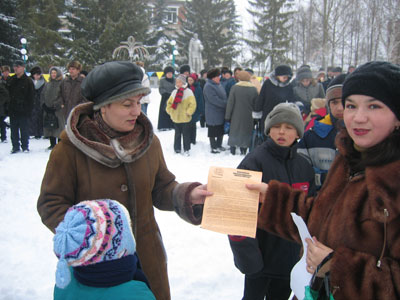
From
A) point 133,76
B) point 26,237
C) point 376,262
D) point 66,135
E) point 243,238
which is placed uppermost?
point 133,76

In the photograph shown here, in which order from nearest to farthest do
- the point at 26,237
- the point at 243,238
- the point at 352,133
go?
the point at 352,133, the point at 243,238, the point at 26,237

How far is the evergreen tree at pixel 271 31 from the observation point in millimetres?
40281

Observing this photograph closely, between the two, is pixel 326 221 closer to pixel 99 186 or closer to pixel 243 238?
pixel 243 238

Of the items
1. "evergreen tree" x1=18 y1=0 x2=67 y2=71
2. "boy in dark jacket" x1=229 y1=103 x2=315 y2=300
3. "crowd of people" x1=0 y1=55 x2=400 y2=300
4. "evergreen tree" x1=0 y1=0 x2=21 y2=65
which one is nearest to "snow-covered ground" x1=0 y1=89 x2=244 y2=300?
"boy in dark jacket" x1=229 y1=103 x2=315 y2=300

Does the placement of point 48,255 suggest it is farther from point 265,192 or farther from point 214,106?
point 214,106

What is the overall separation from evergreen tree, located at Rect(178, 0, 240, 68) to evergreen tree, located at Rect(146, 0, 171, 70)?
Result: 6.88 ft

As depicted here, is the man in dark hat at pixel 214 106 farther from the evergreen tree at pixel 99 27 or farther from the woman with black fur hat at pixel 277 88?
the evergreen tree at pixel 99 27

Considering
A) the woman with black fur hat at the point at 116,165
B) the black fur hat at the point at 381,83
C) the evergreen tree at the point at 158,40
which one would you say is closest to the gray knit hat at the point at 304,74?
the woman with black fur hat at the point at 116,165

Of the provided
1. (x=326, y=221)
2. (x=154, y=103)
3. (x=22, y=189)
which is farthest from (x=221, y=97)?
(x=154, y=103)

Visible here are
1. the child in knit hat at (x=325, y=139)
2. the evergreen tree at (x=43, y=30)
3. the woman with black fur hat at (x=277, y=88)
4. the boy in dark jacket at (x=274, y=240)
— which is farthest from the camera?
the evergreen tree at (x=43, y=30)

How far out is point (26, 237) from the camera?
422 cm

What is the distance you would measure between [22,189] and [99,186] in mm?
4933

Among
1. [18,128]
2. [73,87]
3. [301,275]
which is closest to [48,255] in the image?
[301,275]

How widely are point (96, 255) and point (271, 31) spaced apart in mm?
43598
